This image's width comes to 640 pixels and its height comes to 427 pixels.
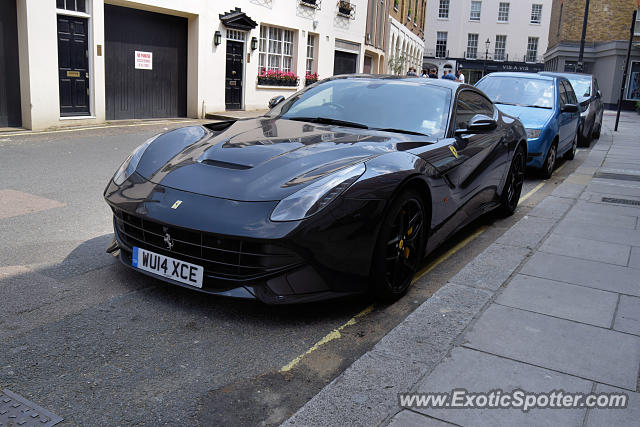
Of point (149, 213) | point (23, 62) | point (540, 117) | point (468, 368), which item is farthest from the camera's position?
point (23, 62)

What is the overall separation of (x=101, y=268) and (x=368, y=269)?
1.89 meters

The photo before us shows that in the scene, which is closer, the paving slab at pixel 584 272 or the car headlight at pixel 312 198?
the car headlight at pixel 312 198

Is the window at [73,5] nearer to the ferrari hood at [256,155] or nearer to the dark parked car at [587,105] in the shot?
the ferrari hood at [256,155]

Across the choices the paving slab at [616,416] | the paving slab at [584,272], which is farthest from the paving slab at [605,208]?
the paving slab at [616,416]

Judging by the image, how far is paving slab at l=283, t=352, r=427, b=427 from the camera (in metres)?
2.42

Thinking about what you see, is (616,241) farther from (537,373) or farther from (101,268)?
(101,268)

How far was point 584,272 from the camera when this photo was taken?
14.7 feet

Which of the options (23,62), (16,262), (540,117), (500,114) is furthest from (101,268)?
(23,62)

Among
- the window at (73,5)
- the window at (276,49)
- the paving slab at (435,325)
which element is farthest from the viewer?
the window at (276,49)

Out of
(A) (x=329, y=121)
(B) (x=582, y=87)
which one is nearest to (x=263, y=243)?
(A) (x=329, y=121)

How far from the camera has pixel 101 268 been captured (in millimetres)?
4066

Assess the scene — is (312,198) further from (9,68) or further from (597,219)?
(9,68)

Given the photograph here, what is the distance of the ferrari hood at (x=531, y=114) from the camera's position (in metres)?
9.07

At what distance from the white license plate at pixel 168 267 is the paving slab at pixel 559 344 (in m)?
1.51
